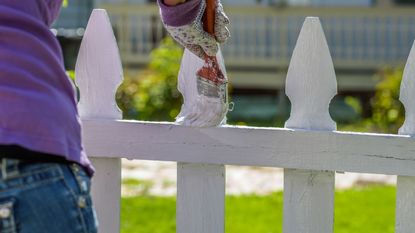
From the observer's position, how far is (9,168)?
157 cm

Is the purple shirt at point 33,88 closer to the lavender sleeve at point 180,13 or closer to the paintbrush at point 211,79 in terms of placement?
the lavender sleeve at point 180,13

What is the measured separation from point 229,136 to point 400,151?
1.53 feet

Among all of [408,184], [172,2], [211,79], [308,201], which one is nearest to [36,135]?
[172,2]

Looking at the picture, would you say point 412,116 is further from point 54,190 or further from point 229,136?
point 54,190

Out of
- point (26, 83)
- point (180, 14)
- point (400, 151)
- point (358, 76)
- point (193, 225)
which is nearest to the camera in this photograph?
point (26, 83)

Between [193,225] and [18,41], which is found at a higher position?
[18,41]

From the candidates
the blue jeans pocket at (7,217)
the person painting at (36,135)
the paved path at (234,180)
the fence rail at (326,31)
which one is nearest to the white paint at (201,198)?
the person painting at (36,135)

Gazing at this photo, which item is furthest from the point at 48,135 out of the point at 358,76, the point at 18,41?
the point at 358,76

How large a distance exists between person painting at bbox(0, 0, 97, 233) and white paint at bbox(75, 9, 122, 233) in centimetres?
86

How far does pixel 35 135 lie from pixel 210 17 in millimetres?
685

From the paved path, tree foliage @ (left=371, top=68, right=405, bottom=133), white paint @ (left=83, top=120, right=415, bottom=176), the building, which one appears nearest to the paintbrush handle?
white paint @ (left=83, top=120, right=415, bottom=176)

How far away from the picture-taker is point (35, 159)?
1.59 meters

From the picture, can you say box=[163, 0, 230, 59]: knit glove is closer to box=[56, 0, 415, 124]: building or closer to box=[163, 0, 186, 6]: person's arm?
box=[163, 0, 186, 6]: person's arm

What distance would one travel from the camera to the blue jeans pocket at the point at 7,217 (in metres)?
1.56
